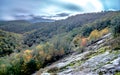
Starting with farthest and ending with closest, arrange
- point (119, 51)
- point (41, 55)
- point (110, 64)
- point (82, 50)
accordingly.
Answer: point (41, 55), point (82, 50), point (119, 51), point (110, 64)

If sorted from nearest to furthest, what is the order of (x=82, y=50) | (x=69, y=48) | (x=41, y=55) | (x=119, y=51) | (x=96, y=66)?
(x=96, y=66) < (x=119, y=51) < (x=82, y=50) < (x=41, y=55) < (x=69, y=48)

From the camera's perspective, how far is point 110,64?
59.0 metres

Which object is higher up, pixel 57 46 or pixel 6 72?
pixel 57 46

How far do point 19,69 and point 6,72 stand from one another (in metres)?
6.82

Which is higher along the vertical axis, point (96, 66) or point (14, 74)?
point (96, 66)

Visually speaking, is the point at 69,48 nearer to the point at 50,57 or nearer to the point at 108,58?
the point at 50,57

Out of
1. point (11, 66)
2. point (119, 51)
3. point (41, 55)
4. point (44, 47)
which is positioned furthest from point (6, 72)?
point (119, 51)

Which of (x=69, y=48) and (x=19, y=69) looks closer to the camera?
(x=19, y=69)

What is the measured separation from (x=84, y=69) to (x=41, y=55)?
193ft

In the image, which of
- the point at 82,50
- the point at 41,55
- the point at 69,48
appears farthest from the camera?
the point at 69,48

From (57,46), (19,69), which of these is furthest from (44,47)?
(19,69)

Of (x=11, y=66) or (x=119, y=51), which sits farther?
(x=11, y=66)

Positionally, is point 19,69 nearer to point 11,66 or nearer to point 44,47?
point 11,66

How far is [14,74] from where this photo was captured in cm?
10831
